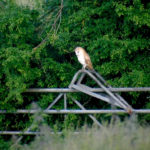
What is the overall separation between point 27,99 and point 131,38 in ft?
9.67

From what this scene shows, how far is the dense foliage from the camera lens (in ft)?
20.1

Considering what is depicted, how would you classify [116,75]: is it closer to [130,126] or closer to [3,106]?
[3,106]

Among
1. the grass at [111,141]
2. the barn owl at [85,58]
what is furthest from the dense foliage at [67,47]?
the grass at [111,141]

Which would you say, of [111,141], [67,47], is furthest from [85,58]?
[111,141]

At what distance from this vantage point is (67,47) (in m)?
7.42

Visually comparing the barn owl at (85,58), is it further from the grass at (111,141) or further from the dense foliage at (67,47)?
the grass at (111,141)

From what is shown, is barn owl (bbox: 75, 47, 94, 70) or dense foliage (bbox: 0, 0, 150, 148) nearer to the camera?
barn owl (bbox: 75, 47, 94, 70)

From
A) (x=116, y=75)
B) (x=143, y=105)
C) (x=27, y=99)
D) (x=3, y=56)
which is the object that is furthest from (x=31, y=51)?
(x=143, y=105)

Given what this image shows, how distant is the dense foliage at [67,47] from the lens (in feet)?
20.1

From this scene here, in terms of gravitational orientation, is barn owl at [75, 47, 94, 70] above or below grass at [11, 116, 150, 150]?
above

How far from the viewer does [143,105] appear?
281 inches

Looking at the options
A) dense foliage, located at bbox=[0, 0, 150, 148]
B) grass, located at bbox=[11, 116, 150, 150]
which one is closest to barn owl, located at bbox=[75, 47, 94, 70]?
dense foliage, located at bbox=[0, 0, 150, 148]

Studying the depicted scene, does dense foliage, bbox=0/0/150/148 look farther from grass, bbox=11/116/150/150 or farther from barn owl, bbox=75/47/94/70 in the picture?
grass, bbox=11/116/150/150

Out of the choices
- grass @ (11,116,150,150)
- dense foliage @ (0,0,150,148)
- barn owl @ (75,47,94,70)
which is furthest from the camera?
dense foliage @ (0,0,150,148)
